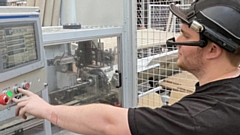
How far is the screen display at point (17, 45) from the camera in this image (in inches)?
33.2

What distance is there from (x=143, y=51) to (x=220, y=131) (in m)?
2.35

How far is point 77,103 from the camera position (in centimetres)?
157

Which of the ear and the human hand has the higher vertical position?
the ear

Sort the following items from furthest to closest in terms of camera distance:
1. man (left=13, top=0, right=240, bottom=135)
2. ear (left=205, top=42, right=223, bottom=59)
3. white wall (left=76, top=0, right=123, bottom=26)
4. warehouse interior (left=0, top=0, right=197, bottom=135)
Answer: white wall (left=76, top=0, right=123, bottom=26)
warehouse interior (left=0, top=0, right=197, bottom=135)
ear (left=205, top=42, right=223, bottom=59)
man (left=13, top=0, right=240, bottom=135)

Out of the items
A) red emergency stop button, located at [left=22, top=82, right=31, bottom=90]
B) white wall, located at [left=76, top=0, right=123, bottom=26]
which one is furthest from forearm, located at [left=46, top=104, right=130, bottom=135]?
white wall, located at [left=76, top=0, right=123, bottom=26]

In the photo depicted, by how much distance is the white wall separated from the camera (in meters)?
1.58

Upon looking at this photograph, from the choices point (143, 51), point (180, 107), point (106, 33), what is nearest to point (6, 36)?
point (180, 107)

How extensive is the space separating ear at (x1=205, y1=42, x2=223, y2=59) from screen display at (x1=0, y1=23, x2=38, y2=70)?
596 millimetres

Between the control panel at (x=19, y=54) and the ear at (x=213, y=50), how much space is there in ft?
1.92

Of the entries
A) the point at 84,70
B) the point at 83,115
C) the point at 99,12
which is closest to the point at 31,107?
the point at 83,115

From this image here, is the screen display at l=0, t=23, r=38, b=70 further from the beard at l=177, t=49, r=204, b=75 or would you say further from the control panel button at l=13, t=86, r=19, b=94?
the beard at l=177, t=49, r=204, b=75

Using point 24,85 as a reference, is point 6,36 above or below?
above

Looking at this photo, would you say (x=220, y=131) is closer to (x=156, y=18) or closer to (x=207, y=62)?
(x=207, y=62)

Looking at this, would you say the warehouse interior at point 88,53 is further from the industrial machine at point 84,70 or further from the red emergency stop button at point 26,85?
the red emergency stop button at point 26,85
